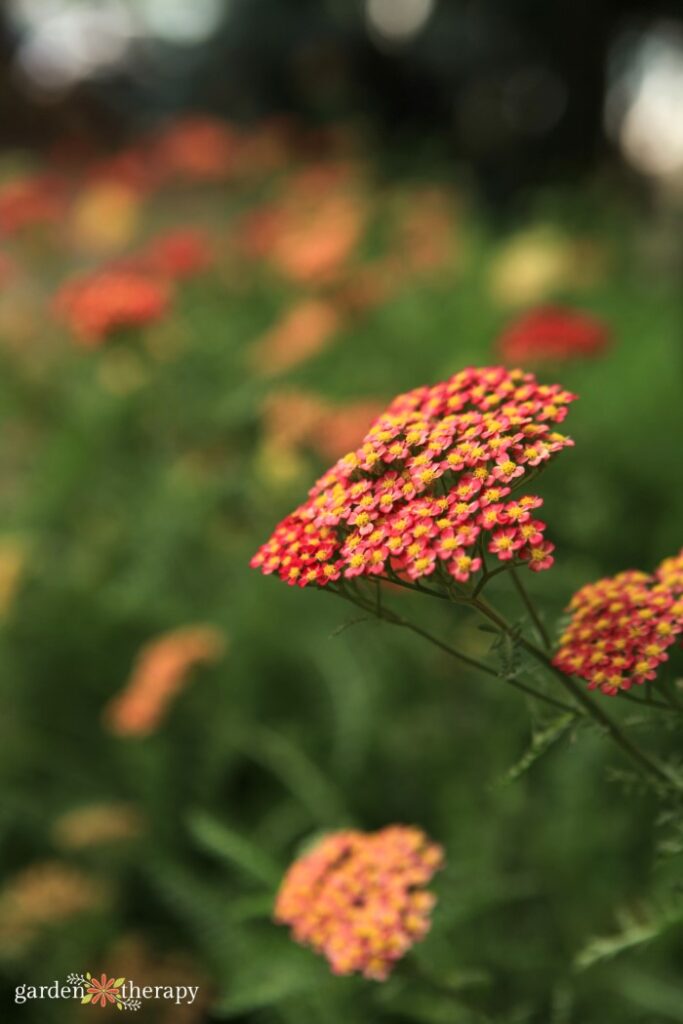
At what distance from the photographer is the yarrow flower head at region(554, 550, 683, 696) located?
0.97 m

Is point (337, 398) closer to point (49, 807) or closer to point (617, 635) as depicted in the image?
point (49, 807)

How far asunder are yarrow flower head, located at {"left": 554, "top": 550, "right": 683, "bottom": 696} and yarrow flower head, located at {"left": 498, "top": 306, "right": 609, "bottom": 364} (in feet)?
4.36

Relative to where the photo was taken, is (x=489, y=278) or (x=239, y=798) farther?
(x=489, y=278)

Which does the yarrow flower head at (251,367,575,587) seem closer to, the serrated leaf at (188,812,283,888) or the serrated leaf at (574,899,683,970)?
the serrated leaf at (574,899,683,970)

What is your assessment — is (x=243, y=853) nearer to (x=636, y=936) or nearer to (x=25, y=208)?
(x=636, y=936)

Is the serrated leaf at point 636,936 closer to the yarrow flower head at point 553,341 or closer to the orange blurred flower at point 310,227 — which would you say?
the yarrow flower head at point 553,341

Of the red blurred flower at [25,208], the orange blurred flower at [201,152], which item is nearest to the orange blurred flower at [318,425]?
the red blurred flower at [25,208]

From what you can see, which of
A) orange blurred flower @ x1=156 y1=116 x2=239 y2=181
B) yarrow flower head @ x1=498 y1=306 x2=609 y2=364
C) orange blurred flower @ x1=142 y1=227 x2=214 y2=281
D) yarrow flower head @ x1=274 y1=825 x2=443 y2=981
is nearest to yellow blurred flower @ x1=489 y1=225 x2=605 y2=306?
orange blurred flower @ x1=142 y1=227 x2=214 y2=281

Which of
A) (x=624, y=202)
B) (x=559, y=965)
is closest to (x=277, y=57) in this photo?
(x=624, y=202)

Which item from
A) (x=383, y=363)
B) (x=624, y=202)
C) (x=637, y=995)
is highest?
(x=624, y=202)

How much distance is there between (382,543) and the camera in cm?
95

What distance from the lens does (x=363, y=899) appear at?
124cm

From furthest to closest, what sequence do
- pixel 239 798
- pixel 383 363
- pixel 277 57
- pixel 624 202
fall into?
pixel 277 57, pixel 624 202, pixel 383 363, pixel 239 798

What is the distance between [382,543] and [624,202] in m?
5.45
